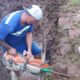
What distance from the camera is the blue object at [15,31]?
16.1 feet

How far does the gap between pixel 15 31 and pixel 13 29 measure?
10 cm

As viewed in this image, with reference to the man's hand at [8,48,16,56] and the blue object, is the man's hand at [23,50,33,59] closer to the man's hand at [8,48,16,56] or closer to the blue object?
the man's hand at [8,48,16,56]

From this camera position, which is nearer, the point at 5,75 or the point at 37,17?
the point at 37,17

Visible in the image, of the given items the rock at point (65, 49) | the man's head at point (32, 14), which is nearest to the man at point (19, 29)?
the man's head at point (32, 14)

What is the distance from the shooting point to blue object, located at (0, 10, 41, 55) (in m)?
4.91

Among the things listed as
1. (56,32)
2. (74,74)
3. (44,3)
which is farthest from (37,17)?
(44,3)

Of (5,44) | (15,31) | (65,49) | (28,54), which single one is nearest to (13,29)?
(15,31)

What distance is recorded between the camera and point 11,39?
525 cm

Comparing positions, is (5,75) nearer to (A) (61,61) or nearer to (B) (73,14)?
(A) (61,61)

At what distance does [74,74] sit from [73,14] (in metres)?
1.78

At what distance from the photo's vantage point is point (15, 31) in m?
5.07

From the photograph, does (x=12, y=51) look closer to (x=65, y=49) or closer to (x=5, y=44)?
(x=5, y=44)

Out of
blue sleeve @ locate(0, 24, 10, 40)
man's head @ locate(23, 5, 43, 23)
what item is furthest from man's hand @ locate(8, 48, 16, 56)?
man's head @ locate(23, 5, 43, 23)

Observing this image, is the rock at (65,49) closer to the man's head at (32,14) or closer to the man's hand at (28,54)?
the man's hand at (28,54)
